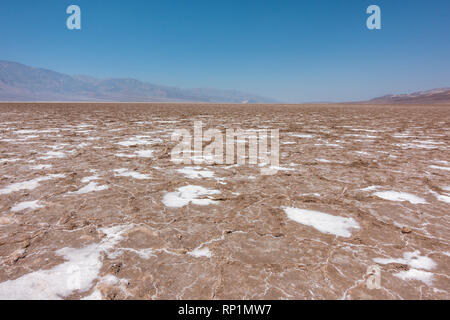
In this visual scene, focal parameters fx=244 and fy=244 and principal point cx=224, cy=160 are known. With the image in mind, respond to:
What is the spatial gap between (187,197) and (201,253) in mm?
931

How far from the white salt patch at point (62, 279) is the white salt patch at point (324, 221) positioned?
1.49 metres

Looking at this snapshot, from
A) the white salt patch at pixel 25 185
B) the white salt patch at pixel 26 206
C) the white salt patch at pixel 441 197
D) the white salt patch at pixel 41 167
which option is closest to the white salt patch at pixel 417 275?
the white salt patch at pixel 441 197

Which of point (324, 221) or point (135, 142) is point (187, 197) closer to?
point (324, 221)

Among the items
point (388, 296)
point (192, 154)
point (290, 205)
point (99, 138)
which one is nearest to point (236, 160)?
point (192, 154)

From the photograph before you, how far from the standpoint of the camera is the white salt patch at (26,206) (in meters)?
2.16

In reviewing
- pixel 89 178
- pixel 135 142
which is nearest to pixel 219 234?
pixel 89 178

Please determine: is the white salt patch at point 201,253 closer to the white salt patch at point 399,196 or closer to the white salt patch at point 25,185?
the white salt patch at point 399,196

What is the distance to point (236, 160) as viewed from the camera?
3930mm

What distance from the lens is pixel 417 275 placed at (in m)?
1.41

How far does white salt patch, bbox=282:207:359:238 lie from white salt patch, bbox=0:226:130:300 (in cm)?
149

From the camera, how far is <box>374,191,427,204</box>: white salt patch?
2.44 meters
